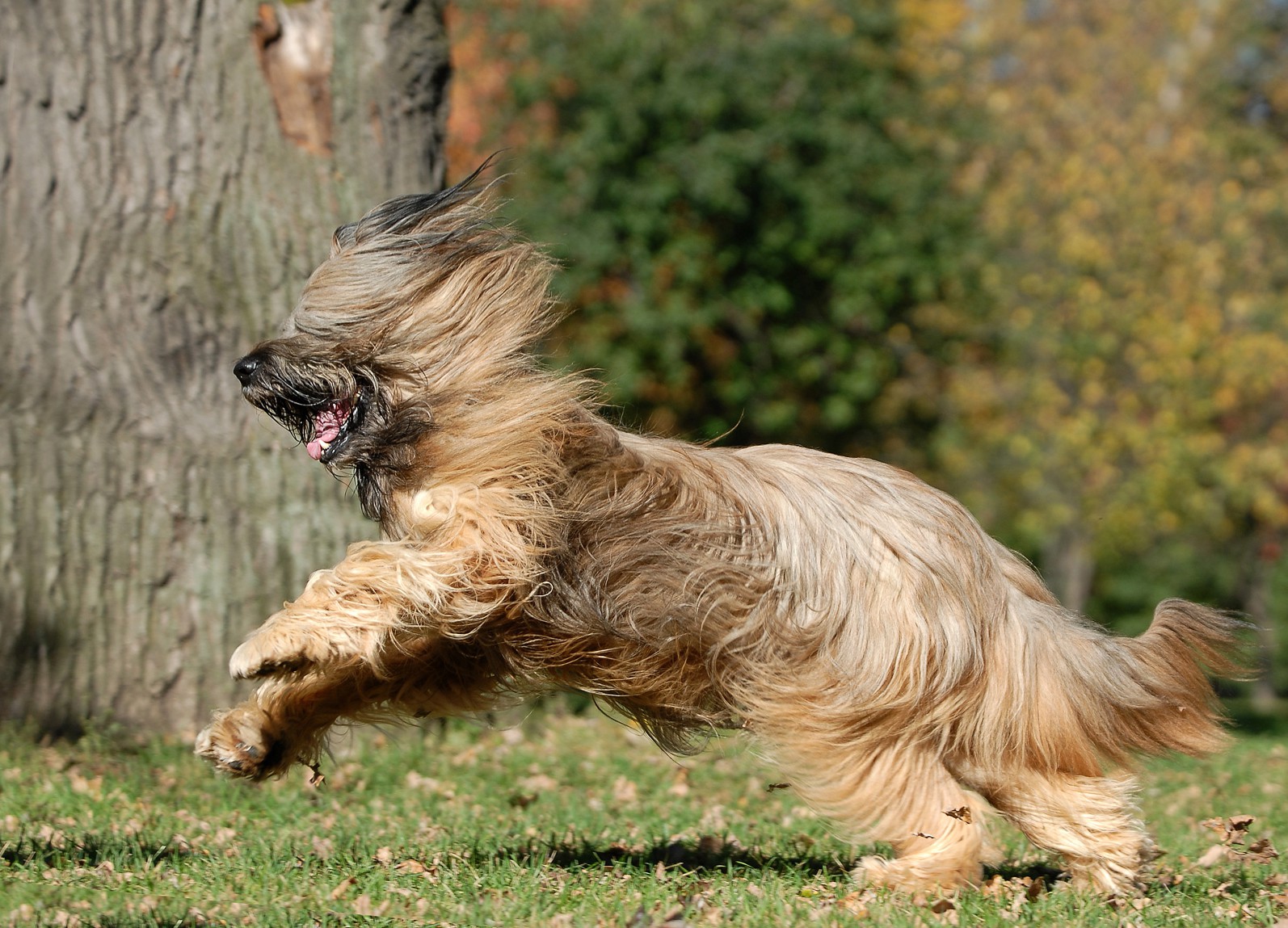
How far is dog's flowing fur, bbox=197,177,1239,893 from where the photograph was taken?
171 inches

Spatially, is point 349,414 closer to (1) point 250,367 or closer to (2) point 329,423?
(2) point 329,423

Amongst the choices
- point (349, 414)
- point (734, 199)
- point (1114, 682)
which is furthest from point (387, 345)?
point (734, 199)

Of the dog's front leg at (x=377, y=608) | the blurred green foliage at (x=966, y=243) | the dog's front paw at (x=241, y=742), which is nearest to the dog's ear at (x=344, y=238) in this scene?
the dog's front leg at (x=377, y=608)

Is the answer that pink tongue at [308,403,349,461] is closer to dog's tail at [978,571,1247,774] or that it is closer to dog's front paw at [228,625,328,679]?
dog's front paw at [228,625,328,679]

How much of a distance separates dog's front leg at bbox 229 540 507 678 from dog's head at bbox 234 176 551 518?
0.36 metres

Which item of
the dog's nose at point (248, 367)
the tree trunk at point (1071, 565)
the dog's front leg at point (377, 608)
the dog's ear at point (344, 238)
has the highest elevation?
the dog's ear at point (344, 238)

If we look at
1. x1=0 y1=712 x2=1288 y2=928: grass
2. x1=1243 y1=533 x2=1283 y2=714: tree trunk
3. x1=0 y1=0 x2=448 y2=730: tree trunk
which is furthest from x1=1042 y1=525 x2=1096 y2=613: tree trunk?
x1=0 y1=0 x2=448 y2=730: tree trunk

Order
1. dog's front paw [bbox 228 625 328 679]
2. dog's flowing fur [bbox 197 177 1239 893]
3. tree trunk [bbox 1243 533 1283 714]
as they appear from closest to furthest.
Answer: dog's front paw [bbox 228 625 328 679] < dog's flowing fur [bbox 197 177 1239 893] < tree trunk [bbox 1243 533 1283 714]

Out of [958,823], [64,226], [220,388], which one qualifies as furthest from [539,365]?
[64,226]

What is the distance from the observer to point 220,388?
274 inches

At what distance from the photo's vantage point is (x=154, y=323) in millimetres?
6887

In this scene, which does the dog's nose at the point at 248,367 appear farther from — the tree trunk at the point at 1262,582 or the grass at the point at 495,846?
the tree trunk at the point at 1262,582

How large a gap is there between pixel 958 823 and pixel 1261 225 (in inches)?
771

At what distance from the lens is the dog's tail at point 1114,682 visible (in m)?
4.56
